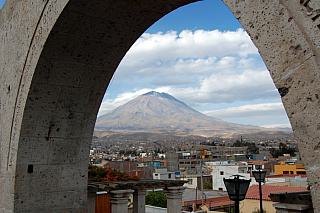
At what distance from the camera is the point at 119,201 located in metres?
5.82

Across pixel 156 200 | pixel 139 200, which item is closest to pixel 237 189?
pixel 139 200

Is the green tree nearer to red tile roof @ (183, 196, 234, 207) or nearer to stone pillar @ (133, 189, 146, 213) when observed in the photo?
red tile roof @ (183, 196, 234, 207)

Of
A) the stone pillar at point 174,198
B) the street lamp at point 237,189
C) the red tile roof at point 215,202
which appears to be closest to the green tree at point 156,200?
the red tile roof at point 215,202

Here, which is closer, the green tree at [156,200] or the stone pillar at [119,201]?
the stone pillar at [119,201]

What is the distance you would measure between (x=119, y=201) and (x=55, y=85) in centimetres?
259

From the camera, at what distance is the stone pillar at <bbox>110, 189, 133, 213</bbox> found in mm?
5768

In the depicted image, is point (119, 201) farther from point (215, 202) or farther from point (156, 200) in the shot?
point (156, 200)

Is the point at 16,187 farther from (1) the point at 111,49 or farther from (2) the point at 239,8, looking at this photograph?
(2) the point at 239,8

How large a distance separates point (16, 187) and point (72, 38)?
1.57m

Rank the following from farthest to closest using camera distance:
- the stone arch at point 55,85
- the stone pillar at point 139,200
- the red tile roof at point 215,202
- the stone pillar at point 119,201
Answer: the red tile roof at point 215,202
the stone pillar at point 139,200
the stone pillar at point 119,201
the stone arch at point 55,85

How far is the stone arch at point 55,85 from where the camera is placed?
333cm

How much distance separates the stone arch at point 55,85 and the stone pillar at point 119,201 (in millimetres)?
1518

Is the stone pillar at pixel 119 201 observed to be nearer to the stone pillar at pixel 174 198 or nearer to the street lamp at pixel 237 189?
the stone pillar at pixel 174 198

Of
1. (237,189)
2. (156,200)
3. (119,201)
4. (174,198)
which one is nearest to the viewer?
(237,189)
